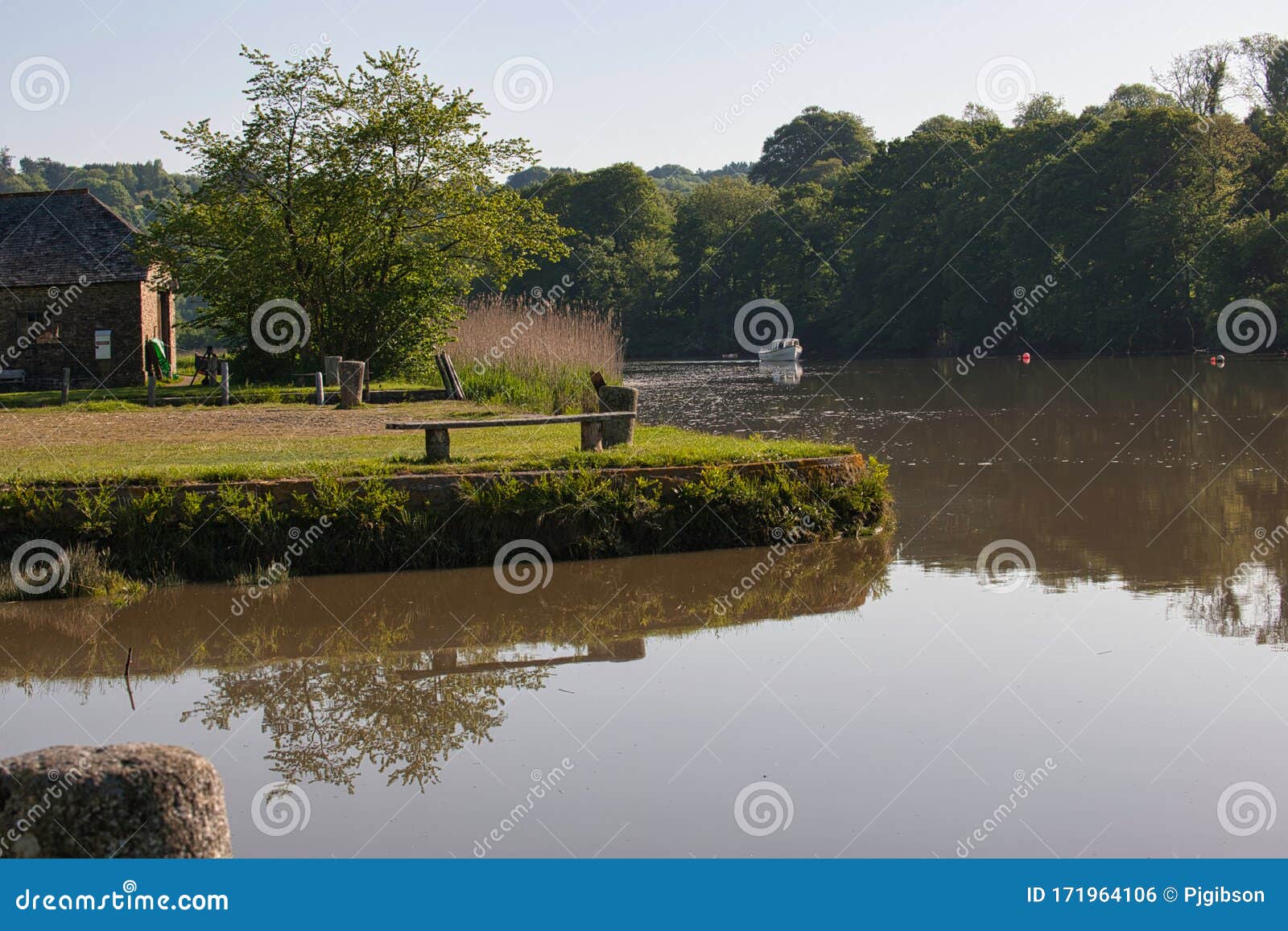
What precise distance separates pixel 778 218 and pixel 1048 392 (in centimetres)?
4105

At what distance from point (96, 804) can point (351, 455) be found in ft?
34.9

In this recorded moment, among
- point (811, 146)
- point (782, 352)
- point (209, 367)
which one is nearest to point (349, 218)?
point (209, 367)

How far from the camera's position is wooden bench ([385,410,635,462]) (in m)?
12.2

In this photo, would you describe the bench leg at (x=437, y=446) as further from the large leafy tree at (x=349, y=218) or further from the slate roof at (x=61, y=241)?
the slate roof at (x=61, y=241)

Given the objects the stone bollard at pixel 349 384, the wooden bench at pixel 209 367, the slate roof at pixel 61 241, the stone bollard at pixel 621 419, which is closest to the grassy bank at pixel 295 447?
the stone bollard at pixel 621 419

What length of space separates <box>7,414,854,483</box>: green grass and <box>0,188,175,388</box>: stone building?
17.3 meters

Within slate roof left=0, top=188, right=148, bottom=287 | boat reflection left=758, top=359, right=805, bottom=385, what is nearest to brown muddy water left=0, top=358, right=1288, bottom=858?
slate roof left=0, top=188, right=148, bottom=287

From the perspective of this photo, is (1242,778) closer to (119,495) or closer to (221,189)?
(119,495)

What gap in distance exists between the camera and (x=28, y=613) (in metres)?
9.63

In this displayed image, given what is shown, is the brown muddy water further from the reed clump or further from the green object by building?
the green object by building

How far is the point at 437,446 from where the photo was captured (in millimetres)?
12289

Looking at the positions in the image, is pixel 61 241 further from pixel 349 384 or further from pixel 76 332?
pixel 349 384

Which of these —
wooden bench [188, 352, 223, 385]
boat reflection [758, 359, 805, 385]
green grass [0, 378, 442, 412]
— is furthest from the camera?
boat reflection [758, 359, 805, 385]

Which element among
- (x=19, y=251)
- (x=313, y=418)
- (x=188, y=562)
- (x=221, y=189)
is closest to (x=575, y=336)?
(x=313, y=418)
